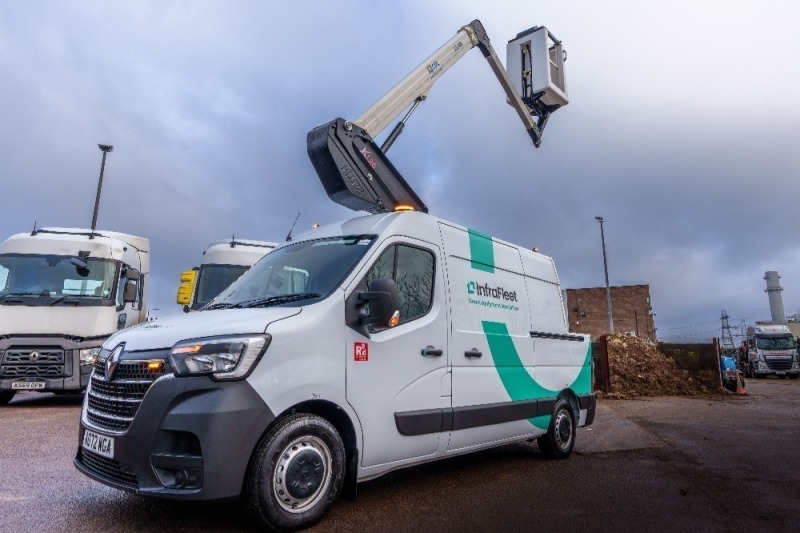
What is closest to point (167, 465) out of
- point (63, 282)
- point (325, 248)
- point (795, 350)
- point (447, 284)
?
point (325, 248)

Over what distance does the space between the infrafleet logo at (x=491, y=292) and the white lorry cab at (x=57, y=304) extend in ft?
26.9

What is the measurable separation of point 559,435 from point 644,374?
39.2ft

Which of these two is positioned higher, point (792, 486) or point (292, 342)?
point (292, 342)

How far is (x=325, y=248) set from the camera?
4.83m

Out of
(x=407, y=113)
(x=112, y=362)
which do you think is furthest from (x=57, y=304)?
(x=112, y=362)

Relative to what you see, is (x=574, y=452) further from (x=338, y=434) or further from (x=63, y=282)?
(x=63, y=282)

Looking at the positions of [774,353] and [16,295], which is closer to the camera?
[16,295]

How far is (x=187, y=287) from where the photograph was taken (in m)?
12.9

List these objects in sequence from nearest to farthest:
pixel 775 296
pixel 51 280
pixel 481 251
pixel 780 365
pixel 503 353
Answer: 1. pixel 503 353
2. pixel 481 251
3. pixel 51 280
4. pixel 780 365
5. pixel 775 296

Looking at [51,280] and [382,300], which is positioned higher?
[51,280]

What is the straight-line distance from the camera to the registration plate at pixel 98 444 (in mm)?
3602

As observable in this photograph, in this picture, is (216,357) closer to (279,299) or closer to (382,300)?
(279,299)

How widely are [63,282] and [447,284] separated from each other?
349 inches

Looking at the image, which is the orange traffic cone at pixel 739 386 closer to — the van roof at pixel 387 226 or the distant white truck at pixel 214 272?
the distant white truck at pixel 214 272
